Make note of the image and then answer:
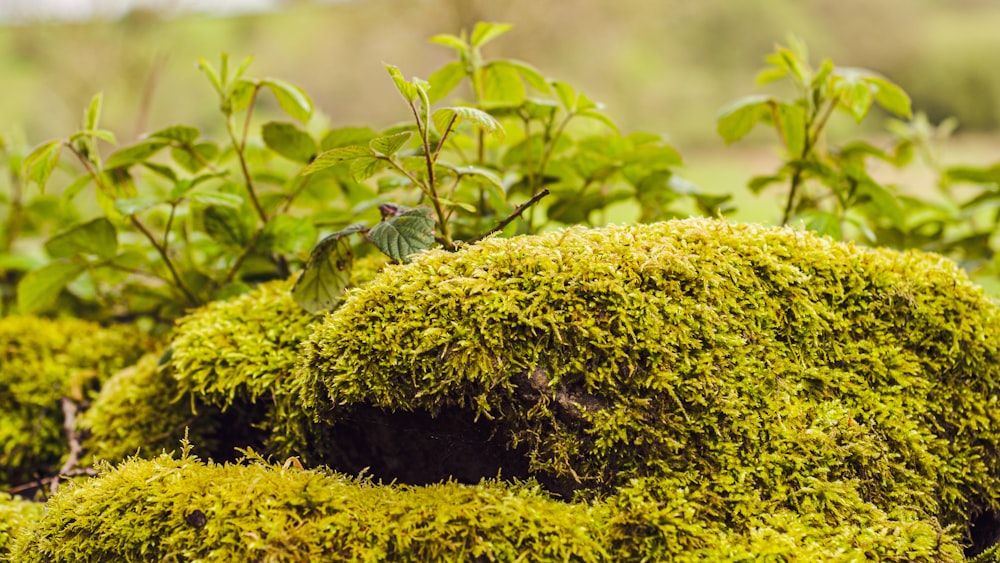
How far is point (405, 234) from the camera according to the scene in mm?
1085

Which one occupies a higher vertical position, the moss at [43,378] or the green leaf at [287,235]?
the green leaf at [287,235]

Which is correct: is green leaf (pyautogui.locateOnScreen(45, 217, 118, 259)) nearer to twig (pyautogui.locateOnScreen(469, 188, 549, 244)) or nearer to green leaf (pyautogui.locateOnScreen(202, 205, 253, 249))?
green leaf (pyautogui.locateOnScreen(202, 205, 253, 249))

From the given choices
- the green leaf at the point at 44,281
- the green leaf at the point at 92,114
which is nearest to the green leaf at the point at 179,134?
the green leaf at the point at 92,114

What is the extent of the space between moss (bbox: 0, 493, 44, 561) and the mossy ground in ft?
0.52

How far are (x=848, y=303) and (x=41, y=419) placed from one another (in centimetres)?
190

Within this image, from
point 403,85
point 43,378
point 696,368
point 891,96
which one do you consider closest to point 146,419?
point 43,378

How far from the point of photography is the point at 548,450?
908 mm

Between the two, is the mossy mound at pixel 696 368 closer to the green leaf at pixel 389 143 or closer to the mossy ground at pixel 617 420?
the mossy ground at pixel 617 420

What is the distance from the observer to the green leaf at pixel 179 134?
1325mm

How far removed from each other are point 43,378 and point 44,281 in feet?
1.06

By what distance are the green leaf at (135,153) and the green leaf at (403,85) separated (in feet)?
2.21

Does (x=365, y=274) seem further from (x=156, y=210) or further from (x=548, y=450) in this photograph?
(x=156, y=210)

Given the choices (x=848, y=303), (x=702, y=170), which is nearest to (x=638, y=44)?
(x=702, y=170)

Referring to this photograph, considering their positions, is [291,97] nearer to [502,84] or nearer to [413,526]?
[502,84]
